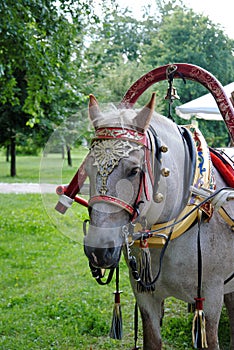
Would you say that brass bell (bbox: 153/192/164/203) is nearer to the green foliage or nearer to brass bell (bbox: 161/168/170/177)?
brass bell (bbox: 161/168/170/177)

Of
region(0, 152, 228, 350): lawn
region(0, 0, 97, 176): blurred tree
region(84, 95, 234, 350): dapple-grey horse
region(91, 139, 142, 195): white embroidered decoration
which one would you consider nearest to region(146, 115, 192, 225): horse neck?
region(84, 95, 234, 350): dapple-grey horse

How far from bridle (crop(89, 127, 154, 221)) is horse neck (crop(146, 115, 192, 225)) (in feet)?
0.54

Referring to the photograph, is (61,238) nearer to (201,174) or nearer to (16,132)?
(201,174)

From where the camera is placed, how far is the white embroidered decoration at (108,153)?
2.11m

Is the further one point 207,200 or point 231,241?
point 231,241

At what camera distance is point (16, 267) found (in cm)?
729

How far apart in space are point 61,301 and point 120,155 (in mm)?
Result: 3772

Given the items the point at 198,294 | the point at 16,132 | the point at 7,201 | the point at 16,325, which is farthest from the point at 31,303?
the point at 16,132

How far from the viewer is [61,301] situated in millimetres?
5516

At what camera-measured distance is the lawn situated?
4.35m

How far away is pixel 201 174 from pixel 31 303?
3.70m

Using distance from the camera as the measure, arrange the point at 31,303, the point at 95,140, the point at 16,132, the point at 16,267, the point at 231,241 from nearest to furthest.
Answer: the point at 95,140 → the point at 231,241 → the point at 31,303 → the point at 16,267 → the point at 16,132

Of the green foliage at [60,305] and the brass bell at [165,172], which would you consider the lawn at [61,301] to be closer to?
the green foliage at [60,305]

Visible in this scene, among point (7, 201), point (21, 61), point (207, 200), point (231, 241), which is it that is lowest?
point (7, 201)
